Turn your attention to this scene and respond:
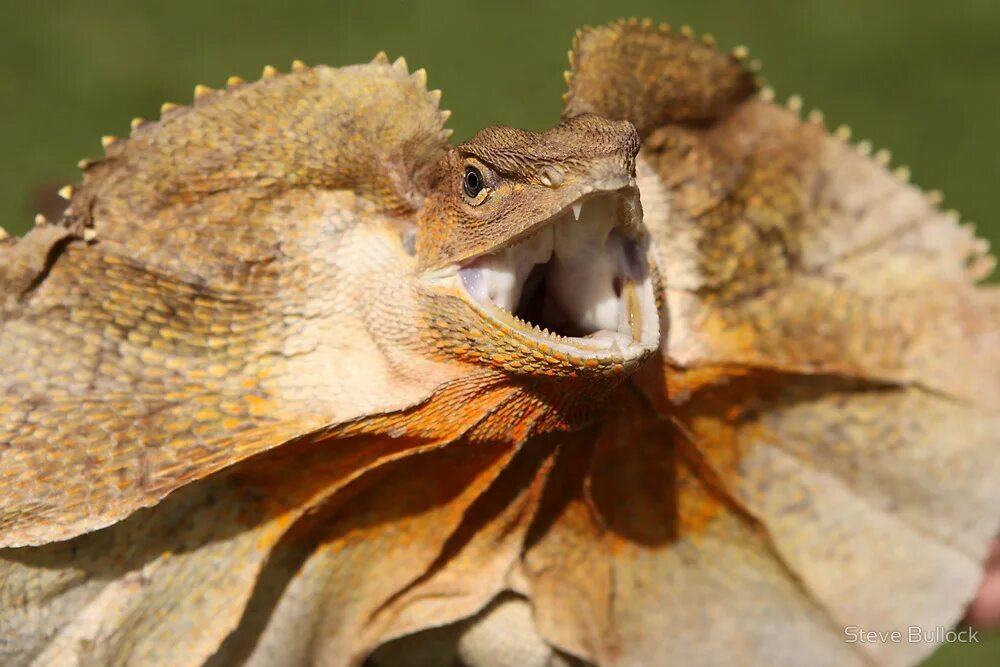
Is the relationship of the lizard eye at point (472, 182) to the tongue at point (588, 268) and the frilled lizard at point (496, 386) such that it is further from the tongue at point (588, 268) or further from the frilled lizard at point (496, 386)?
the tongue at point (588, 268)

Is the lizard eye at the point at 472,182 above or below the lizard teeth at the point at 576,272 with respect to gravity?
above

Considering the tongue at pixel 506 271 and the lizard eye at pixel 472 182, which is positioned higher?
the lizard eye at pixel 472 182

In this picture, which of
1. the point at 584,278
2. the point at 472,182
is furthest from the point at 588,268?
the point at 472,182

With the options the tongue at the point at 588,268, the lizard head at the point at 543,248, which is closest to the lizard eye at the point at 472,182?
the lizard head at the point at 543,248

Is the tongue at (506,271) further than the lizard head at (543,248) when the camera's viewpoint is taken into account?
Yes

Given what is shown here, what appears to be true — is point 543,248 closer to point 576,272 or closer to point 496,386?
point 576,272

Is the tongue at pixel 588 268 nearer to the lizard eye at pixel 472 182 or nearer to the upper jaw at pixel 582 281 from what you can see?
the upper jaw at pixel 582 281

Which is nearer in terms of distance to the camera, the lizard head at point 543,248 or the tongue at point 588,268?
the lizard head at point 543,248

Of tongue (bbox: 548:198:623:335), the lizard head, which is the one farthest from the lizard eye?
tongue (bbox: 548:198:623:335)
